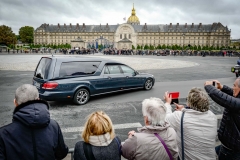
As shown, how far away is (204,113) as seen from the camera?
3.01m

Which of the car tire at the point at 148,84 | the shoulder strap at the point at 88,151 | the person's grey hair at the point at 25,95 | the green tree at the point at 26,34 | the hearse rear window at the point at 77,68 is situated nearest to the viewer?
the shoulder strap at the point at 88,151

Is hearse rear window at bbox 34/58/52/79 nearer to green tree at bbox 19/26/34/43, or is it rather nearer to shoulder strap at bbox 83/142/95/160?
shoulder strap at bbox 83/142/95/160

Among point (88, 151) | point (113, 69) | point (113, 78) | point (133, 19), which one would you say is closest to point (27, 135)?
point (88, 151)

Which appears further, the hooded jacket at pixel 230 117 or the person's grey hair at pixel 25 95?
the hooded jacket at pixel 230 117

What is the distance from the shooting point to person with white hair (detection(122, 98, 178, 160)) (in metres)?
2.45

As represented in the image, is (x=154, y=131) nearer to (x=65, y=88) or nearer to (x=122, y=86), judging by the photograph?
(x=65, y=88)

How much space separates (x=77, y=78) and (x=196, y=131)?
5.86m

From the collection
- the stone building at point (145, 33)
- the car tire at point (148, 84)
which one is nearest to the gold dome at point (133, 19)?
the stone building at point (145, 33)

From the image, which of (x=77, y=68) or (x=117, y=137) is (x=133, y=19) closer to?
(x=77, y=68)

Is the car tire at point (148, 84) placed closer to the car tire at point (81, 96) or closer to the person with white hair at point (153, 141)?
the car tire at point (81, 96)

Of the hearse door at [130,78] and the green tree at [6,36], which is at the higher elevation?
the green tree at [6,36]

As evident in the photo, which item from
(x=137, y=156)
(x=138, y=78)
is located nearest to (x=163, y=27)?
(x=138, y=78)

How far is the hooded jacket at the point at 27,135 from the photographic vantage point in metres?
2.33

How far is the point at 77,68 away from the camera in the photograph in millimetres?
8242
